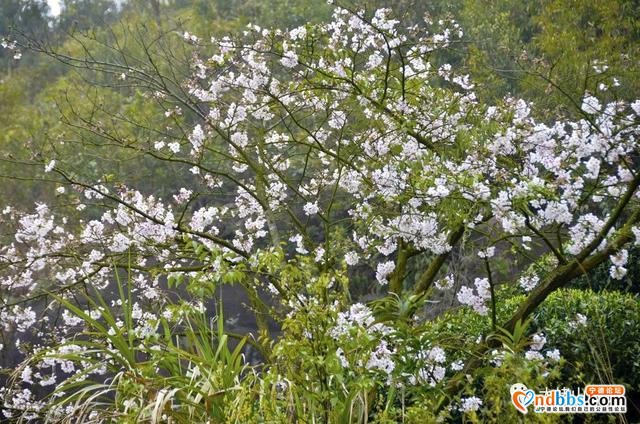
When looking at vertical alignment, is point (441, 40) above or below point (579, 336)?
above

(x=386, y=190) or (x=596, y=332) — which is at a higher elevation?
(x=386, y=190)

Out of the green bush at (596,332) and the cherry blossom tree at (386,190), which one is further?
the green bush at (596,332)

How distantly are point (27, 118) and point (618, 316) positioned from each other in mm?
11550

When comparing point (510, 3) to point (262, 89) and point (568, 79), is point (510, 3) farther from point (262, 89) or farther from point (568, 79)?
point (262, 89)

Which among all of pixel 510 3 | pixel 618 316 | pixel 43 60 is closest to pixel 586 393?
pixel 618 316

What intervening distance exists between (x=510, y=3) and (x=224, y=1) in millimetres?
7457

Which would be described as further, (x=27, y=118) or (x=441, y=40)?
(x=27, y=118)

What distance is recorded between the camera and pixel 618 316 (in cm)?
556

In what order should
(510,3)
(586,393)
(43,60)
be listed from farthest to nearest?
(43,60)
(510,3)
(586,393)

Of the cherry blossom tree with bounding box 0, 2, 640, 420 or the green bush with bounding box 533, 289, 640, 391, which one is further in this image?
the green bush with bounding box 533, 289, 640, 391

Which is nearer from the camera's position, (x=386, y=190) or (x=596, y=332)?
(x=386, y=190)

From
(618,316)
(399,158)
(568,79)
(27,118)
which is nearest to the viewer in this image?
(399,158)

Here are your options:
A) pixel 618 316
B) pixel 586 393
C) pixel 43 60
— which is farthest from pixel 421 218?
pixel 43 60

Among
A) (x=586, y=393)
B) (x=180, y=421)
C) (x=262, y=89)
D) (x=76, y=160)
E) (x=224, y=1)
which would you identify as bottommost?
(x=180, y=421)
